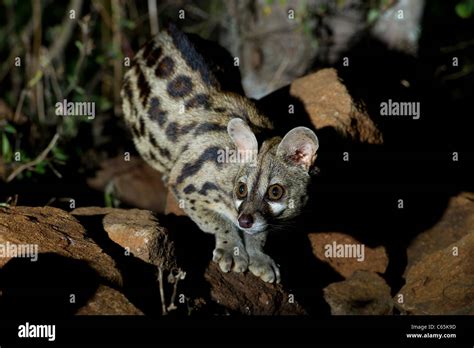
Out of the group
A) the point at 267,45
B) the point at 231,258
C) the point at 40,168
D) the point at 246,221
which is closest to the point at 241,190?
the point at 246,221

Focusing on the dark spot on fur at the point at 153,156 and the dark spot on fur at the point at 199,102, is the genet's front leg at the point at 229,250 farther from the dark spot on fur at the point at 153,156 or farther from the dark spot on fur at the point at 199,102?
the dark spot on fur at the point at 153,156

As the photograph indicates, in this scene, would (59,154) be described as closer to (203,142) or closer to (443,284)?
(203,142)

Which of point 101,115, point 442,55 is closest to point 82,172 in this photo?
point 101,115

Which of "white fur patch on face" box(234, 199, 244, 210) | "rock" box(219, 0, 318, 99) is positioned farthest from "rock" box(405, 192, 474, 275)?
"rock" box(219, 0, 318, 99)

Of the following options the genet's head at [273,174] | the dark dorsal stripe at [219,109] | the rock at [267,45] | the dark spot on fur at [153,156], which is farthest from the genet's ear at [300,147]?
the rock at [267,45]

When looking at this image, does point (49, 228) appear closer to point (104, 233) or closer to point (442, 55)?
point (104, 233)
